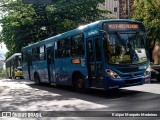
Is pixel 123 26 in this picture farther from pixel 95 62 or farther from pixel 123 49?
pixel 95 62

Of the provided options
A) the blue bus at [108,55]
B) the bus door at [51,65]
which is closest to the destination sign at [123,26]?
the blue bus at [108,55]

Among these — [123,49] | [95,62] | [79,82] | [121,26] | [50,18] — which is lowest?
[79,82]

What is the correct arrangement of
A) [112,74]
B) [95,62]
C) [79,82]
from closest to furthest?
[112,74] → [95,62] → [79,82]

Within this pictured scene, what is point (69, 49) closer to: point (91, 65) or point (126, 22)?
point (91, 65)

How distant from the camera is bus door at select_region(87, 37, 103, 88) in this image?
12.3 m

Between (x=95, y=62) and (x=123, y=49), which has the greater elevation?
(x=123, y=49)

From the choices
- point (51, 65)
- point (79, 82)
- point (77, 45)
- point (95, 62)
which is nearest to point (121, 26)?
point (95, 62)

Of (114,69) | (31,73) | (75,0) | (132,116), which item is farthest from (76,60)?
(75,0)

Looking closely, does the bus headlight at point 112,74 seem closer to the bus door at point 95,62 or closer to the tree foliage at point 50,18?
the bus door at point 95,62

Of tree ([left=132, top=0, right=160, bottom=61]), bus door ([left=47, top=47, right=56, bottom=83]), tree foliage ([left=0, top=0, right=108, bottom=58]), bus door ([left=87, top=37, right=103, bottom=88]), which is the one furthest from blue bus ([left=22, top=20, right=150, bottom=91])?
tree foliage ([left=0, top=0, right=108, bottom=58])

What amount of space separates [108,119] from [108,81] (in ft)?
12.8

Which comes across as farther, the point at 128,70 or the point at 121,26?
the point at 121,26

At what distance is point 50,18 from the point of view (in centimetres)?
3609

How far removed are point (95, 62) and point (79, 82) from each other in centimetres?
221
